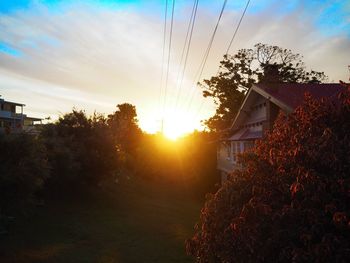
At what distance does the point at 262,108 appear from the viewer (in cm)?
2389

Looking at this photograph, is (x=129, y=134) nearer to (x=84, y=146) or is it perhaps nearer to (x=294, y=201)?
(x=84, y=146)

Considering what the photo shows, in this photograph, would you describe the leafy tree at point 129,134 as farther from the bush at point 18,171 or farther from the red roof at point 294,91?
the bush at point 18,171

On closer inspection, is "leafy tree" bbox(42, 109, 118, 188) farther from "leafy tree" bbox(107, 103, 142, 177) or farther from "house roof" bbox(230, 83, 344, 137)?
"leafy tree" bbox(107, 103, 142, 177)

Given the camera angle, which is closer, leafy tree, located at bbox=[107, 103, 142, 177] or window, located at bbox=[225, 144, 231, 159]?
window, located at bbox=[225, 144, 231, 159]

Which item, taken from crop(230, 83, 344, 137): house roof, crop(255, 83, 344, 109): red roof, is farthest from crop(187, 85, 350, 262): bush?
crop(255, 83, 344, 109): red roof

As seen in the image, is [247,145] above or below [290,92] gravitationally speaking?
below

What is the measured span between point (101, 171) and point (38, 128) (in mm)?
5557

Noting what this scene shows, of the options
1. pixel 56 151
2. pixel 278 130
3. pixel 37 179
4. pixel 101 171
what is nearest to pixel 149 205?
pixel 101 171

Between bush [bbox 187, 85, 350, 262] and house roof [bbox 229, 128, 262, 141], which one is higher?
house roof [bbox 229, 128, 262, 141]

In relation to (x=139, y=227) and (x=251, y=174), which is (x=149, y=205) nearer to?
(x=139, y=227)

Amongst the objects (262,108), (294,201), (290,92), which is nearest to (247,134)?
(262,108)

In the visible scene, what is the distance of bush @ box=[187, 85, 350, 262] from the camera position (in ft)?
18.6

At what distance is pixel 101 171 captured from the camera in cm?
3147

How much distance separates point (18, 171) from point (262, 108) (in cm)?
1381
